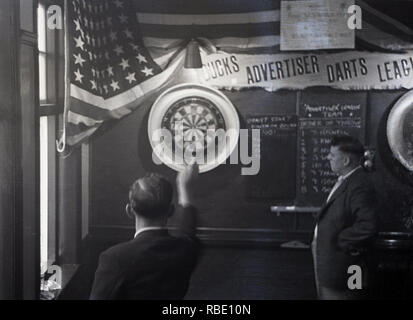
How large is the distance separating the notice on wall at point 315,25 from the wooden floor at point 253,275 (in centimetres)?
86

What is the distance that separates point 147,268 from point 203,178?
1.46 feet

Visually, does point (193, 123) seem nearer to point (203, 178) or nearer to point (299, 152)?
point (203, 178)

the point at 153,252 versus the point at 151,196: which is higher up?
the point at 151,196

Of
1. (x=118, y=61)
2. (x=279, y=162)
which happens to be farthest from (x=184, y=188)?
(x=118, y=61)

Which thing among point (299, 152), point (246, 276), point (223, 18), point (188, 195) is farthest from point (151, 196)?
point (223, 18)

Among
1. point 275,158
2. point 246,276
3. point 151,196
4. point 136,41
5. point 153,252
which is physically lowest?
point 246,276

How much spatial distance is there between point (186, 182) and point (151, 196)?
16cm

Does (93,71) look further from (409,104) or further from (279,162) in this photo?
(409,104)

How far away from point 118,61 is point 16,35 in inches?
16.2

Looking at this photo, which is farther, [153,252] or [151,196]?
[151,196]

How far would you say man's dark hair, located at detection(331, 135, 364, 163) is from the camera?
91.7 inches

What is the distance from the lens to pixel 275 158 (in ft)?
7.80

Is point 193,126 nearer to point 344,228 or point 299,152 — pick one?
point 299,152

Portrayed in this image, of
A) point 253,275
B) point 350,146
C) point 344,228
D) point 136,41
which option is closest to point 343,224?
point 344,228
